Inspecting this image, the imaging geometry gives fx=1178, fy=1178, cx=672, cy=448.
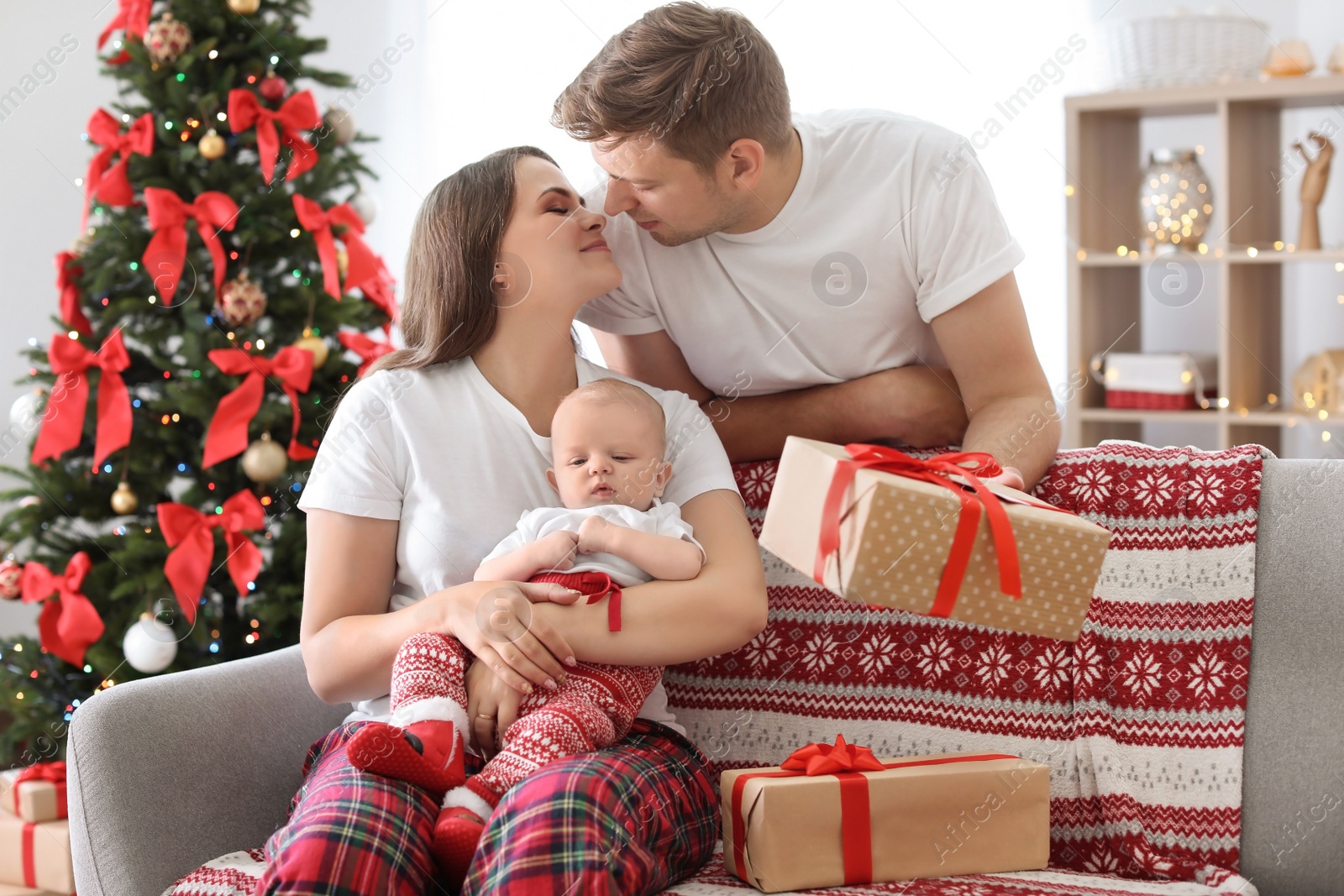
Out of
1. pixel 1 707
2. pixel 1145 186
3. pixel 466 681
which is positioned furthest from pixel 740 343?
pixel 1145 186

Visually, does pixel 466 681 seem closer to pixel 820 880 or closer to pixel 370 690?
pixel 370 690

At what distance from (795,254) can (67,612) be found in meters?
1.72

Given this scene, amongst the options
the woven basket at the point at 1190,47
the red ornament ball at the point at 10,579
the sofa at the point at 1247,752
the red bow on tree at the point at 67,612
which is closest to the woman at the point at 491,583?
the sofa at the point at 1247,752

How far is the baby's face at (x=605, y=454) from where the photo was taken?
1.58m

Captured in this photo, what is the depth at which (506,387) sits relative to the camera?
1.73 metres

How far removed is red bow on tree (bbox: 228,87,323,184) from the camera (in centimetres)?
249

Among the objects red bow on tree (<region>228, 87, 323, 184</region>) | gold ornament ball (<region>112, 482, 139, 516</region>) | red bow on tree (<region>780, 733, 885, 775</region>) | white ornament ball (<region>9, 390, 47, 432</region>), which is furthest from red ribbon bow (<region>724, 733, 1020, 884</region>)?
white ornament ball (<region>9, 390, 47, 432</region>)

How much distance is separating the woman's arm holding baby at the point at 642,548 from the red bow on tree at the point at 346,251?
1.32 metres

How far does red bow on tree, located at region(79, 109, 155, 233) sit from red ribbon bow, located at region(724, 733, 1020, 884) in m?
1.86

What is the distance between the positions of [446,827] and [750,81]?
1.13 m

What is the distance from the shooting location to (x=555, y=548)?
1483mm

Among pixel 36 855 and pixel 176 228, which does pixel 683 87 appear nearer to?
pixel 176 228

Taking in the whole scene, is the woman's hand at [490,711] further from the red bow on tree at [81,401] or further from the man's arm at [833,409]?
the red bow on tree at [81,401]

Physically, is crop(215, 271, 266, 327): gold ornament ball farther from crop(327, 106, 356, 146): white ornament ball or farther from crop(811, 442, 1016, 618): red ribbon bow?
crop(811, 442, 1016, 618): red ribbon bow
